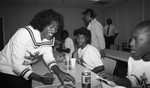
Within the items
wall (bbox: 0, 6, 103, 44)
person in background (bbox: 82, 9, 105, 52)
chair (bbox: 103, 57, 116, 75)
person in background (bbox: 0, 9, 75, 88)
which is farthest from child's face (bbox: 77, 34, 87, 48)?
wall (bbox: 0, 6, 103, 44)

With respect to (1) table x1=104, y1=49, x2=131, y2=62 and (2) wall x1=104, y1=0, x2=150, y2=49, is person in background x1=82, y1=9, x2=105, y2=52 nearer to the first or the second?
(1) table x1=104, y1=49, x2=131, y2=62

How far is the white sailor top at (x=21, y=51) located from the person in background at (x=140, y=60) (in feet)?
2.47

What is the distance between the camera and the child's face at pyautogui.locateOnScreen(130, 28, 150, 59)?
44.5 inches

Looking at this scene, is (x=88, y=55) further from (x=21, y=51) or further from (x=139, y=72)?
(x=21, y=51)

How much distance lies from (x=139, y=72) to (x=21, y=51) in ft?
3.76

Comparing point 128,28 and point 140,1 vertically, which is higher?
point 140,1

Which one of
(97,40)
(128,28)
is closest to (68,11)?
(128,28)

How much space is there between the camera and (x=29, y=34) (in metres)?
1.32

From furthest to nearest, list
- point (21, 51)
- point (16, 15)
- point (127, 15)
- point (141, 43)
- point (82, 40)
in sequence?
point (16, 15)
point (127, 15)
point (82, 40)
point (21, 51)
point (141, 43)

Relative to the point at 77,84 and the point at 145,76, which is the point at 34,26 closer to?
the point at 77,84

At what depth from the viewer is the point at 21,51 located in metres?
1.26

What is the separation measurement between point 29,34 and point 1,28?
6.70 meters

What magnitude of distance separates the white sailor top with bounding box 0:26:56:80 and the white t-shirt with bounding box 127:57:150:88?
97 centimetres

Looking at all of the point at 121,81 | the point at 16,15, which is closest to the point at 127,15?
the point at 16,15
